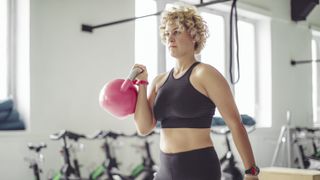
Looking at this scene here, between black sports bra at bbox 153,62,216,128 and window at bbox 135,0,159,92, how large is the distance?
3054 mm

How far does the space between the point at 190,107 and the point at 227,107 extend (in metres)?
0.13

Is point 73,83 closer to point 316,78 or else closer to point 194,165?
point 194,165

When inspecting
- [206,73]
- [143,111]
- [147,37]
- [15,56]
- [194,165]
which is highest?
[147,37]

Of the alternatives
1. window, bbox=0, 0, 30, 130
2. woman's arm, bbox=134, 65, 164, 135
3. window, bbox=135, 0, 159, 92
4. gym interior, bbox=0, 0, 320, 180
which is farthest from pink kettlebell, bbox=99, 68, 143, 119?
window, bbox=135, 0, 159, 92

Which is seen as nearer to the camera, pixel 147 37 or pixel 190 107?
pixel 190 107

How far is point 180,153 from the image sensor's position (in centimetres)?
166

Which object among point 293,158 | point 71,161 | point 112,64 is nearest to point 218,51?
point 293,158

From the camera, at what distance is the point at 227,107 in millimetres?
→ 1610

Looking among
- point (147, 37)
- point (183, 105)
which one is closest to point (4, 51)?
point (147, 37)

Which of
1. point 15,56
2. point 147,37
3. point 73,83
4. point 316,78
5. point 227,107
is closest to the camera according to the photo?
point 227,107

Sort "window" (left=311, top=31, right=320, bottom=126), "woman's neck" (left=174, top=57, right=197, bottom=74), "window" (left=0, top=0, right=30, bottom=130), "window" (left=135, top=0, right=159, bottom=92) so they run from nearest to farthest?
1. "woman's neck" (left=174, top=57, right=197, bottom=74)
2. "window" (left=0, top=0, right=30, bottom=130)
3. "window" (left=135, top=0, right=159, bottom=92)
4. "window" (left=311, top=31, right=320, bottom=126)

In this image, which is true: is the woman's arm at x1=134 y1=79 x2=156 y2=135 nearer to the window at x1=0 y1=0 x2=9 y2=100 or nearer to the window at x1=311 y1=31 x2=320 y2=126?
the window at x1=0 y1=0 x2=9 y2=100

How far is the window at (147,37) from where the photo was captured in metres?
4.77

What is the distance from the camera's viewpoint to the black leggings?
5.34 ft
